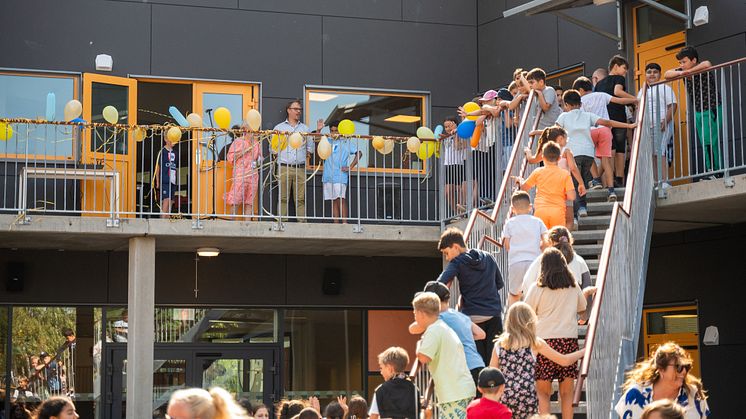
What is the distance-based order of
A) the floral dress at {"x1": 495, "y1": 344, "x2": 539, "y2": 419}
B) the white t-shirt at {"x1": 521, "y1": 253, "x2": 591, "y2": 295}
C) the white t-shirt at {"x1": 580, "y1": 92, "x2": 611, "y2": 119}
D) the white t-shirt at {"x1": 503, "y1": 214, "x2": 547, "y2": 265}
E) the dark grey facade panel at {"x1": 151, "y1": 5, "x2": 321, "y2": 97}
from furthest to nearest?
the dark grey facade panel at {"x1": 151, "y1": 5, "x2": 321, "y2": 97}
the white t-shirt at {"x1": 580, "y1": 92, "x2": 611, "y2": 119}
the white t-shirt at {"x1": 503, "y1": 214, "x2": 547, "y2": 265}
the white t-shirt at {"x1": 521, "y1": 253, "x2": 591, "y2": 295}
the floral dress at {"x1": 495, "y1": 344, "x2": 539, "y2": 419}

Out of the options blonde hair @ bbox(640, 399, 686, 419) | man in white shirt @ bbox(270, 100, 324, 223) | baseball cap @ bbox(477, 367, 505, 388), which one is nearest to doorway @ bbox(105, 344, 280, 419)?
man in white shirt @ bbox(270, 100, 324, 223)

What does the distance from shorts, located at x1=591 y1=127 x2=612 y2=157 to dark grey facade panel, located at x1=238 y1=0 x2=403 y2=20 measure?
6.02 metres

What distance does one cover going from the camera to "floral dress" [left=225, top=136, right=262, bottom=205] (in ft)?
50.1

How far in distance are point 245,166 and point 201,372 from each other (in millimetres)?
3468

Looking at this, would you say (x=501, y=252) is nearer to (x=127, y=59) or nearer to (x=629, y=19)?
(x=629, y=19)

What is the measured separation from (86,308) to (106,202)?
6.48ft

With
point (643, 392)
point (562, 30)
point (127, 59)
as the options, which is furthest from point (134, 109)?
point (643, 392)

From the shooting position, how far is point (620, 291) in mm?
10070

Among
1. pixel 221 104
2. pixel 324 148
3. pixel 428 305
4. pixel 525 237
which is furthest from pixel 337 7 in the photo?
pixel 428 305

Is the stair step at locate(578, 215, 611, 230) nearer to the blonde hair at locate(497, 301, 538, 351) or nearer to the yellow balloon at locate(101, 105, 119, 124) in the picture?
the blonde hair at locate(497, 301, 538, 351)

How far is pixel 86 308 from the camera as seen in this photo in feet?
54.8

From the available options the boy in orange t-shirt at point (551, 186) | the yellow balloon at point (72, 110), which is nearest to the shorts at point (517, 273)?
the boy in orange t-shirt at point (551, 186)

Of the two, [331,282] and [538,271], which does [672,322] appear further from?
[538,271]

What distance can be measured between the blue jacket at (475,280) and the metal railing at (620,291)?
95 centimetres
